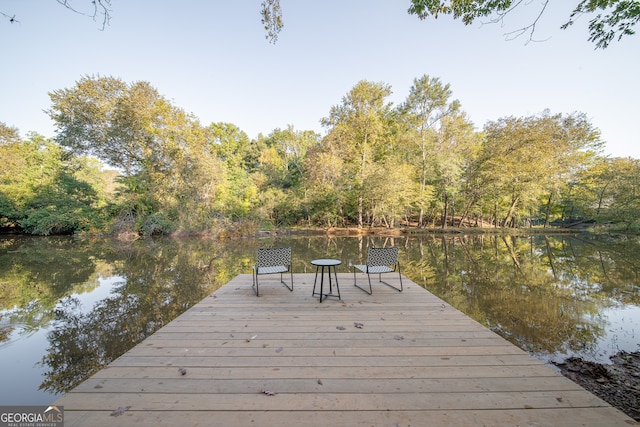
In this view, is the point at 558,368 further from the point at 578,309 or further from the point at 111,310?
the point at 111,310

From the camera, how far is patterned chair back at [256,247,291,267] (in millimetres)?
4320

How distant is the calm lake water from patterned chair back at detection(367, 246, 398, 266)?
1.51 m

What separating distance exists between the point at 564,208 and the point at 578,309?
27080 mm

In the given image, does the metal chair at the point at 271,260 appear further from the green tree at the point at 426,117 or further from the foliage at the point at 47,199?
the foliage at the point at 47,199

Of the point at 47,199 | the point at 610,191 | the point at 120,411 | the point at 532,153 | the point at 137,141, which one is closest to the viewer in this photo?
the point at 120,411

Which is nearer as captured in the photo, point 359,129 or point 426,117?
point 426,117

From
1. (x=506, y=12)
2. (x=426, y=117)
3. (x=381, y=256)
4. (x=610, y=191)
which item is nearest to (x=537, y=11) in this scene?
(x=506, y=12)

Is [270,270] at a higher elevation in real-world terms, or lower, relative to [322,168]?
lower

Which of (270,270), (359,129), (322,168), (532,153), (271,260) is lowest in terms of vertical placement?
(270,270)

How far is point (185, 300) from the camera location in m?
4.91

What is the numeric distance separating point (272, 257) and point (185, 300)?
6.89 feet

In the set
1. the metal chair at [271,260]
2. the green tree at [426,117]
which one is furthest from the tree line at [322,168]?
the metal chair at [271,260]

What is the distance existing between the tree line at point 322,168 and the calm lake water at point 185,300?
8.76 metres

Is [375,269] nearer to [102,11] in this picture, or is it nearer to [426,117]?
[102,11]
